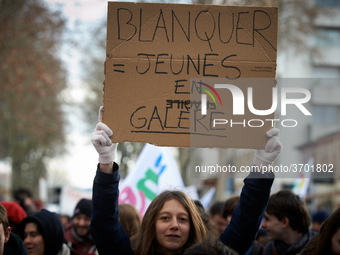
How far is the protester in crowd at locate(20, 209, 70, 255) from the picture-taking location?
4664 millimetres

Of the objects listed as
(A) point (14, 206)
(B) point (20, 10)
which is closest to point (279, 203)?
(A) point (14, 206)

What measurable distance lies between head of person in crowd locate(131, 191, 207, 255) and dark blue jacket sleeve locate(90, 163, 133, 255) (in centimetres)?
19

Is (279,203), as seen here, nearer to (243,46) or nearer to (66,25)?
(243,46)

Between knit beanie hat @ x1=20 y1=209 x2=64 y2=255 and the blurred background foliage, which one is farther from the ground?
the blurred background foliage

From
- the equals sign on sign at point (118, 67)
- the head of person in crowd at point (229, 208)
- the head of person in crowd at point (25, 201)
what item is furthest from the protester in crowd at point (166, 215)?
the head of person in crowd at point (25, 201)

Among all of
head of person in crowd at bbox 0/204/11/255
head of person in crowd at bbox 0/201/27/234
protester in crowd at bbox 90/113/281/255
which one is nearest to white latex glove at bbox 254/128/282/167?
protester in crowd at bbox 90/113/281/255

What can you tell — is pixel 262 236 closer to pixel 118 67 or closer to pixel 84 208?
pixel 84 208

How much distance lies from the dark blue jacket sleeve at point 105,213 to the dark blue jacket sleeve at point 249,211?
0.69 m

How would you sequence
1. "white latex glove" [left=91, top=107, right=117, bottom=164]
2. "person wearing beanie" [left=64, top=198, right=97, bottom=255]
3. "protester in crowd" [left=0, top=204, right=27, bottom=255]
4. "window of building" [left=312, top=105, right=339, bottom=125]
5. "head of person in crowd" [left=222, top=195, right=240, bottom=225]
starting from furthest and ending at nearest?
"window of building" [left=312, top=105, right=339, bottom=125]
"person wearing beanie" [left=64, top=198, right=97, bottom=255]
"head of person in crowd" [left=222, top=195, right=240, bottom=225]
"protester in crowd" [left=0, top=204, right=27, bottom=255]
"white latex glove" [left=91, top=107, right=117, bottom=164]

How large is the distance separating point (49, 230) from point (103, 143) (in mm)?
1659

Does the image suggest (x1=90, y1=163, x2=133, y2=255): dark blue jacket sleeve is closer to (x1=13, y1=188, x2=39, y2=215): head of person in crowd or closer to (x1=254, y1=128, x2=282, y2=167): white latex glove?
(x1=254, y1=128, x2=282, y2=167): white latex glove

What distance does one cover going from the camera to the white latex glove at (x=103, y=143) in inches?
131

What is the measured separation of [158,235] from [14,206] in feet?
6.35

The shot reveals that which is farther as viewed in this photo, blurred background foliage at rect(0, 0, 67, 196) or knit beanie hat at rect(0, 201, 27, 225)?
blurred background foliage at rect(0, 0, 67, 196)
